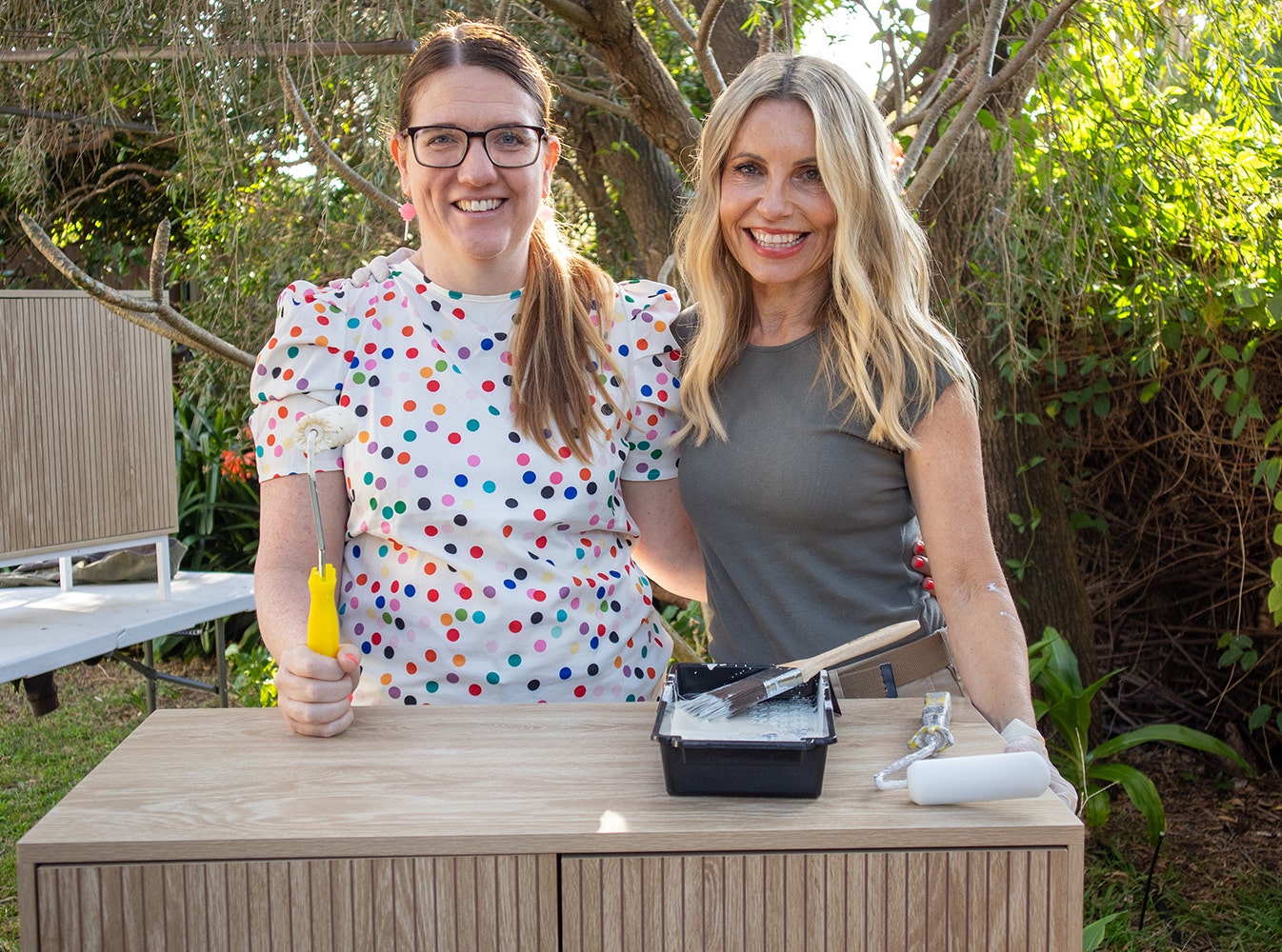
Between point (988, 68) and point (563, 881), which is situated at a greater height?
point (988, 68)

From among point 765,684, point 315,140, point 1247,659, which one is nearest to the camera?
point 765,684

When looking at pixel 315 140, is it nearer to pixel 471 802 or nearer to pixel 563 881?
pixel 471 802

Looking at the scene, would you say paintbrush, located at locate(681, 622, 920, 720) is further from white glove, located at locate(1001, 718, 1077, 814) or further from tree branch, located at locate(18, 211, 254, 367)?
tree branch, located at locate(18, 211, 254, 367)

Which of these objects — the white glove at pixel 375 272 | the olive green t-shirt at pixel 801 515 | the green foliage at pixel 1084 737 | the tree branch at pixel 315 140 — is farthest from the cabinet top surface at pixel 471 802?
the green foliage at pixel 1084 737

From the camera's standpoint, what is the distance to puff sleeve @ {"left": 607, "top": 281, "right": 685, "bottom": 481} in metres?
1.89

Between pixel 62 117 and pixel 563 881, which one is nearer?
pixel 563 881

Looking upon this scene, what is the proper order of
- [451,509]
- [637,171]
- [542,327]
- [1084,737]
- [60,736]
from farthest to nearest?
[60,736] → [637,171] → [1084,737] → [542,327] → [451,509]

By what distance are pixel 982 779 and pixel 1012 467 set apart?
8.47 ft

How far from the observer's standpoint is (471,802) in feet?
4.14

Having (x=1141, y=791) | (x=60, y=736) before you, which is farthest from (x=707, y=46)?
(x=60, y=736)

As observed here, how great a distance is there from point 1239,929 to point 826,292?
→ 2.17m

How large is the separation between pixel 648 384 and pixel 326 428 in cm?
56

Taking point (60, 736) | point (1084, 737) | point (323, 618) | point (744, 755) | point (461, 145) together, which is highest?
point (461, 145)

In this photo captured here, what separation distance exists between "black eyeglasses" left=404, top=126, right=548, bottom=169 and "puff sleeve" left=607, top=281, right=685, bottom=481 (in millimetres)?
302
